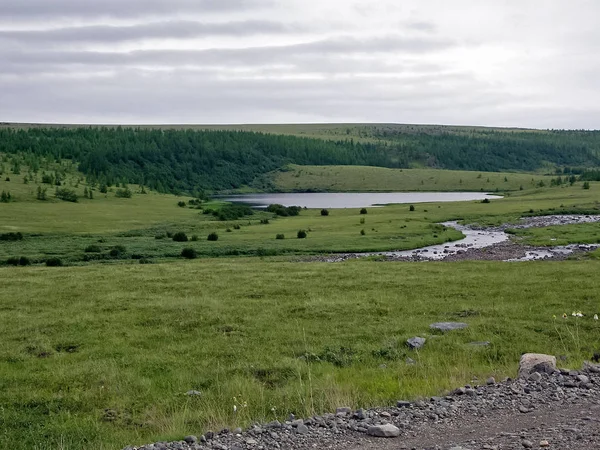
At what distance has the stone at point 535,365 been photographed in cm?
1298

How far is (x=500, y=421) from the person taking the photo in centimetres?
1033

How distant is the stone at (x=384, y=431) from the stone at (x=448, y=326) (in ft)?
34.4

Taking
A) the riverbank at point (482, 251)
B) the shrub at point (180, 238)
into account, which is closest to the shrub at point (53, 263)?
the shrub at point (180, 238)

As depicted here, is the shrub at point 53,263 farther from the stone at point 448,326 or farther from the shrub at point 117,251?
the stone at point 448,326

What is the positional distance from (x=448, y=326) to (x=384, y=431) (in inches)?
433

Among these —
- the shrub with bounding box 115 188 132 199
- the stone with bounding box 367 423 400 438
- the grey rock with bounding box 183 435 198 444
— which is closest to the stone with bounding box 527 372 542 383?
the stone with bounding box 367 423 400 438

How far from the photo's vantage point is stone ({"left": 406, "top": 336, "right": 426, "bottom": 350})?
1802cm

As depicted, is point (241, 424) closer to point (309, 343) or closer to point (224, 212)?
point (309, 343)

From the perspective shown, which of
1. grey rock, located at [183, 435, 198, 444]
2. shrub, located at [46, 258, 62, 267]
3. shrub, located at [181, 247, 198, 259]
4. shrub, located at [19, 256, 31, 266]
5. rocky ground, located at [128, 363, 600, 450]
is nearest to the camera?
rocky ground, located at [128, 363, 600, 450]

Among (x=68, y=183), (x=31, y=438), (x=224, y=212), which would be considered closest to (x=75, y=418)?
(x=31, y=438)

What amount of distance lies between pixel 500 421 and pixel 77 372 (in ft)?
33.8

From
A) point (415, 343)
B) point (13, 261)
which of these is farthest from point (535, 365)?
point (13, 261)

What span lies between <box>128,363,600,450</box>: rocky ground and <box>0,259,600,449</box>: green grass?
3.20 ft

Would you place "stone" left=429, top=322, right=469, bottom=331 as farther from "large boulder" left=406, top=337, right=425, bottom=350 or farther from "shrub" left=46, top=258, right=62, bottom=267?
"shrub" left=46, top=258, right=62, bottom=267
